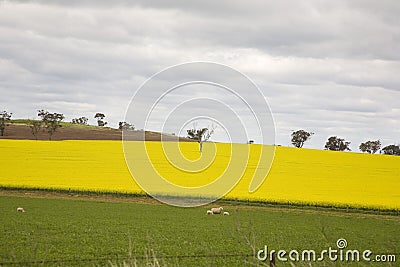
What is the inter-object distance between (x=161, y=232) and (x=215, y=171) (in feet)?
75.2

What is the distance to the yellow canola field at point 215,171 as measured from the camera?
123 feet

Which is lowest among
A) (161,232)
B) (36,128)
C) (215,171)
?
(161,232)

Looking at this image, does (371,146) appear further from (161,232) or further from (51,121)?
(161,232)

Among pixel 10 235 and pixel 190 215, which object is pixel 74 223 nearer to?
pixel 10 235

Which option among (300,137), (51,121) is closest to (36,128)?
(51,121)

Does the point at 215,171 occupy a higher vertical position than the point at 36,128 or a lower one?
lower

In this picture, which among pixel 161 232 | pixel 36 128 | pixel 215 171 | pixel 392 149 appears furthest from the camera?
pixel 392 149

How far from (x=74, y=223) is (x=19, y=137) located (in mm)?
60491

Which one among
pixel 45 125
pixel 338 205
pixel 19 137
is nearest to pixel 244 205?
pixel 338 205

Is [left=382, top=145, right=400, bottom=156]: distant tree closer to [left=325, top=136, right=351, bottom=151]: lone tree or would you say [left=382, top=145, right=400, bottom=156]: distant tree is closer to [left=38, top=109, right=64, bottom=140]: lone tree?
[left=325, top=136, right=351, bottom=151]: lone tree

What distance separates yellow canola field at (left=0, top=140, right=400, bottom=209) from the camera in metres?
37.5

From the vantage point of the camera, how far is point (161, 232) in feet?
73.4

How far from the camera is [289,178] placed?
4347cm

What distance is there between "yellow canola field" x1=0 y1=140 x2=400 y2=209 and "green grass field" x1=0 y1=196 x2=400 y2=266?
3224 millimetres
